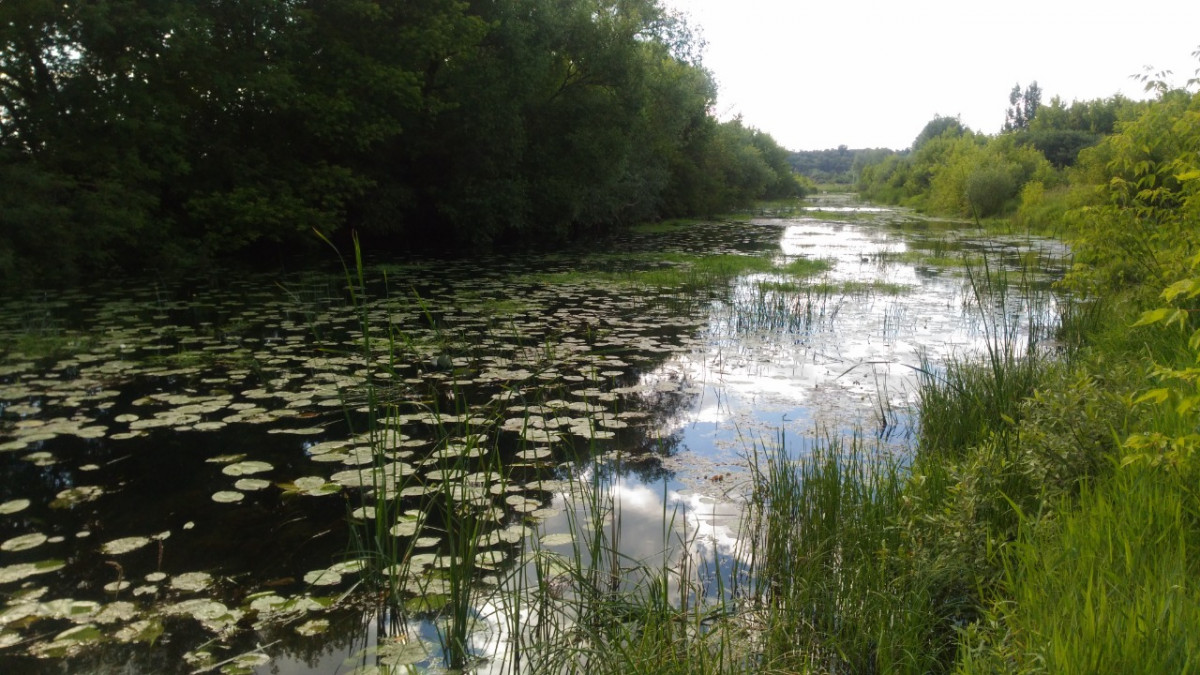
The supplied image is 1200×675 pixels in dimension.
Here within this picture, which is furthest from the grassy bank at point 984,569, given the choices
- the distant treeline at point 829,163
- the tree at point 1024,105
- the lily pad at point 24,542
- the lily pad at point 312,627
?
the distant treeline at point 829,163

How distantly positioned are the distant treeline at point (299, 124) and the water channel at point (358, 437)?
7.94 ft

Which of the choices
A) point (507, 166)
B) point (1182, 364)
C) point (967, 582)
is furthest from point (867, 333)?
point (507, 166)

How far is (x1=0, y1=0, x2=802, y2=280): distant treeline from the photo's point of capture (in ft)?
39.3

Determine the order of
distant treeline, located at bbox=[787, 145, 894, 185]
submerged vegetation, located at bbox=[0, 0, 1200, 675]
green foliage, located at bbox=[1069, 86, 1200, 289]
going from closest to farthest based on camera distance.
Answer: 1. submerged vegetation, located at bbox=[0, 0, 1200, 675]
2. green foliage, located at bbox=[1069, 86, 1200, 289]
3. distant treeline, located at bbox=[787, 145, 894, 185]

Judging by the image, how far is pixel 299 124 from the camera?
16.4 meters

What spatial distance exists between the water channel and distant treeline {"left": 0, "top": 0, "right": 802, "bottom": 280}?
2422 mm

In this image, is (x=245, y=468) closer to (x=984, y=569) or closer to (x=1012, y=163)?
(x=984, y=569)

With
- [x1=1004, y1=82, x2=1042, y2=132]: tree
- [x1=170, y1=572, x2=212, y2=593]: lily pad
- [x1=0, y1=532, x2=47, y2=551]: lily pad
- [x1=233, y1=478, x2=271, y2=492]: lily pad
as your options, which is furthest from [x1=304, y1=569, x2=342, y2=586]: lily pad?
Answer: [x1=1004, y1=82, x2=1042, y2=132]: tree

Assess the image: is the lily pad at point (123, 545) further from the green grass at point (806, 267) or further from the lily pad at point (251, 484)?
the green grass at point (806, 267)

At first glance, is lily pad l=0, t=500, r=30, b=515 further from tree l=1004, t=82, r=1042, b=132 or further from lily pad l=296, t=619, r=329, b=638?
tree l=1004, t=82, r=1042, b=132

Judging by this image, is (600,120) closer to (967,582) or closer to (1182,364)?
(1182,364)

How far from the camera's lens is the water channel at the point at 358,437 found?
292 cm

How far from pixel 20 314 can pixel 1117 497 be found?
1085 cm

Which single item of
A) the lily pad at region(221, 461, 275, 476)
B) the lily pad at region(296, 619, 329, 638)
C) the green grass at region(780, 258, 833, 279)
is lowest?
the lily pad at region(296, 619, 329, 638)
